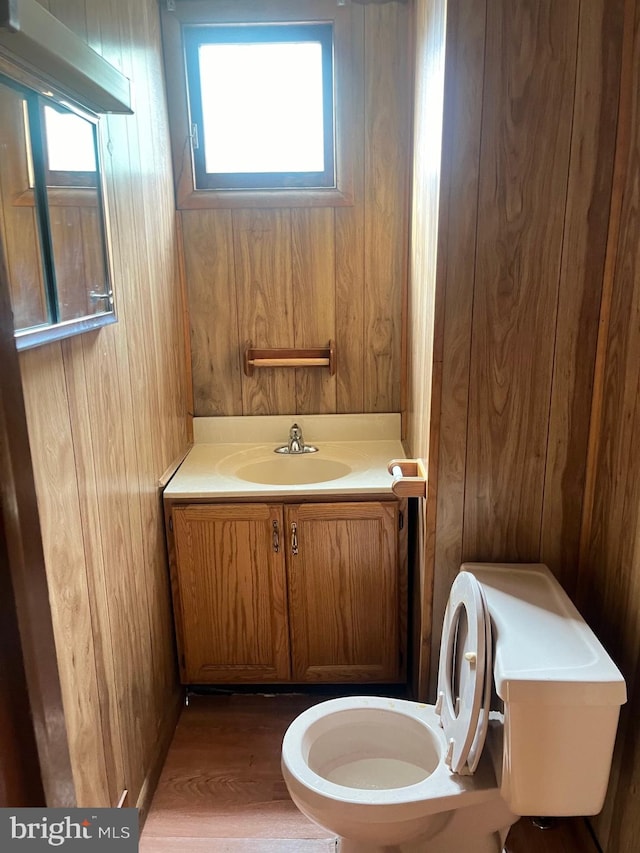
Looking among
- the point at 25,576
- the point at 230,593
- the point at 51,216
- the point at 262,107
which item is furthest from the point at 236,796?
the point at 262,107

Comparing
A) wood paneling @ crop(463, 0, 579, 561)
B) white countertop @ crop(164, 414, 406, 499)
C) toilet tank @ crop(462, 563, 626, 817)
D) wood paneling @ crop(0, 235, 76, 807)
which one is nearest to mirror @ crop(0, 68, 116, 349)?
wood paneling @ crop(0, 235, 76, 807)

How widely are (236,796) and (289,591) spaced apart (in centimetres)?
60

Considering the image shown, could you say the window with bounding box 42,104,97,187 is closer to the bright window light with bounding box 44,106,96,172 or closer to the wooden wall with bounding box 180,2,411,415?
the bright window light with bounding box 44,106,96,172

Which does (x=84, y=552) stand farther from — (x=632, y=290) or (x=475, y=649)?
(x=632, y=290)

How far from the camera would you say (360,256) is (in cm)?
234

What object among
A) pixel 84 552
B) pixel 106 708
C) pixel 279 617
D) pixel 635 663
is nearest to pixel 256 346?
pixel 279 617

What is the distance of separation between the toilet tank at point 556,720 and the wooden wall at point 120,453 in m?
0.88

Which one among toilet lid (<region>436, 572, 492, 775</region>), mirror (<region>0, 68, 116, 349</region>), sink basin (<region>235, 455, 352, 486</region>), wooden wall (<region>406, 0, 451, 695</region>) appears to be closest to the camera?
mirror (<region>0, 68, 116, 349</region>)

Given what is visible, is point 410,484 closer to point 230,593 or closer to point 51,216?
point 230,593

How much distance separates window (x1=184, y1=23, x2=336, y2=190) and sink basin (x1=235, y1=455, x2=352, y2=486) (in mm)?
986

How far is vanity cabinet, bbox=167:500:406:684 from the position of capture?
2047 mm

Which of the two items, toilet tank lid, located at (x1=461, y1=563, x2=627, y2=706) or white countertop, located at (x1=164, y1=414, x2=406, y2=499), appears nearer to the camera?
toilet tank lid, located at (x1=461, y1=563, x2=627, y2=706)

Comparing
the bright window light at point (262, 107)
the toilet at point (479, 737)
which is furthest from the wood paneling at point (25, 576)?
Answer: the bright window light at point (262, 107)

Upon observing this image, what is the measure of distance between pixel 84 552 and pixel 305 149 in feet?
5.33
